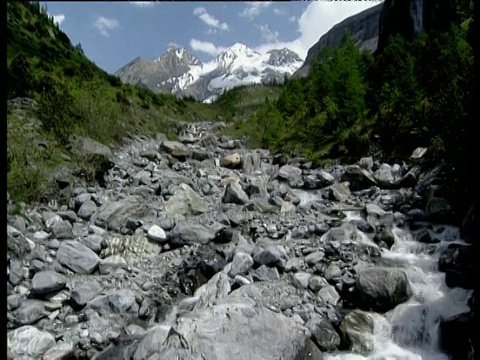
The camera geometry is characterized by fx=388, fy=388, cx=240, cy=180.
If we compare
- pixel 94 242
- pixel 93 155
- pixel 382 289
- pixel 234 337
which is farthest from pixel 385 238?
pixel 93 155

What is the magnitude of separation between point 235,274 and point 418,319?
3.28 m

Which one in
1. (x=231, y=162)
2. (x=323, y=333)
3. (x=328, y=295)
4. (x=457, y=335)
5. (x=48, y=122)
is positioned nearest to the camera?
(x=457, y=335)

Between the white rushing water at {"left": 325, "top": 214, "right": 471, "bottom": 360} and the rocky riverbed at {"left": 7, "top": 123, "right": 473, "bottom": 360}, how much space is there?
22mm

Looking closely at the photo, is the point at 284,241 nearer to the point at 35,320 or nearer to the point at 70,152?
the point at 35,320

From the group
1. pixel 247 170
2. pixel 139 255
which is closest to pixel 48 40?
pixel 247 170

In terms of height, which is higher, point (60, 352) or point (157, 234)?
point (157, 234)

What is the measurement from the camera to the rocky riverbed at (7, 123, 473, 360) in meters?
5.55

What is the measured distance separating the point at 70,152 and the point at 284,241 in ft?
22.8

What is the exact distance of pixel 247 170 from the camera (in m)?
16.7

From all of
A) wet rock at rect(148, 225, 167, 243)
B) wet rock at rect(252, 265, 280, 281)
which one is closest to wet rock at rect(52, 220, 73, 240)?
wet rock at rect(148, 225, 167, 243)

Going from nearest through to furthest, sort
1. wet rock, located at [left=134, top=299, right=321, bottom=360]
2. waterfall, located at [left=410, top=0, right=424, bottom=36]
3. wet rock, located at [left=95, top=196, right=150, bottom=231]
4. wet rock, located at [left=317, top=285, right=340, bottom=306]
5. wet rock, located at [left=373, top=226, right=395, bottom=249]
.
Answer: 1. wet rock, located at [left=134, top=299, right=321, bottom=360]
2. wet rock, located at [left=317, top=285, right=340, bottom=306]
3. wet rock, located at [left=373, top=226, right=395, bottom=249]
4. wet rock, located at [left=95, top=196, right=150, bottom=231]
5. waterfall, located at [left=410, top=0, right=424, bottom=36]

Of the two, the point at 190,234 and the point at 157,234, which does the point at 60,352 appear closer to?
the point at 157,234

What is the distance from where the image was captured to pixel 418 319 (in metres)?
6.46

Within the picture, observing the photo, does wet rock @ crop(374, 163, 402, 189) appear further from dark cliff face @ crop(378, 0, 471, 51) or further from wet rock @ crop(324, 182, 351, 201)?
dark cliff face @ crop(378, 0, 471, 51)
